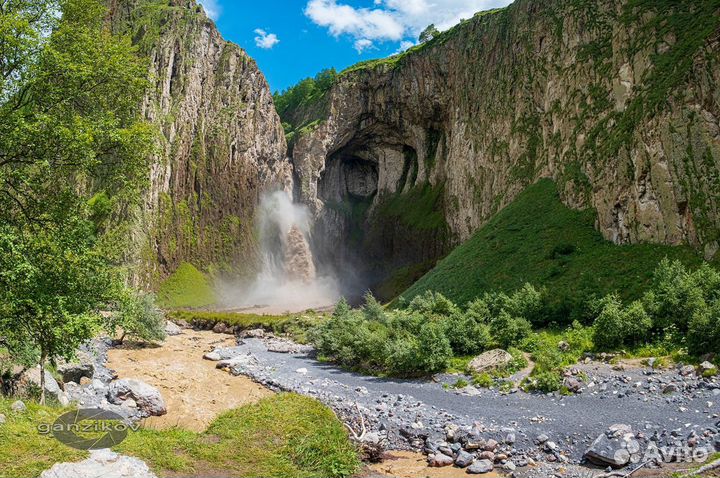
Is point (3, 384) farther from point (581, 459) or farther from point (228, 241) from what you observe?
point (228, 241)

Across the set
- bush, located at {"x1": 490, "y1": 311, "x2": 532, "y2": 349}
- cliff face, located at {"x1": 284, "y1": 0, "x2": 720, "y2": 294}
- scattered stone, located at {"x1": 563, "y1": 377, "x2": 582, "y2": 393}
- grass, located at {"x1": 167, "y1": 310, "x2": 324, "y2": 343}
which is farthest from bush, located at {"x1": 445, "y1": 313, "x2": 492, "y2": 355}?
grass, located at {"x1": 167, "y1": 310, "x2": 324, "y2": 343}

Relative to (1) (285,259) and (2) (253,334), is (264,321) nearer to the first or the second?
(2) (253,334)

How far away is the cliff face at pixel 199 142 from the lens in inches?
2965

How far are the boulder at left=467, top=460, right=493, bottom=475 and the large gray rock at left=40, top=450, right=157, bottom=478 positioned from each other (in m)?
7.86

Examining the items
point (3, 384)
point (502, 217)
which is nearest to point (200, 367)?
point (3, 384)

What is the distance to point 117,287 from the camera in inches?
498

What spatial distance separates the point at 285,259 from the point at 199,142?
27486 mm

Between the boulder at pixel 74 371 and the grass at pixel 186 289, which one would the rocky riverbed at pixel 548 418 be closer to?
the boulder at pixel 74 371

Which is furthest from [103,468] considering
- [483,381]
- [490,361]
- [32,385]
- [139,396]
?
[490,361]

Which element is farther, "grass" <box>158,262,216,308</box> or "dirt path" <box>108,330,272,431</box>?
"grass" <box>158,262,216,308</box>

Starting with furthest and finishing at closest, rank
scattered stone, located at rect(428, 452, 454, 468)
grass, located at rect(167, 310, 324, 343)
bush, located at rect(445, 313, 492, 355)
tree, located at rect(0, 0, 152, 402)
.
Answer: grass, located at rect(167, 310, 324, 343) → bush, located at rect(445, 313, 492, 355) → scattered stone, located at rect(428, 452, 454, 468) → tree, located at rect(0, 0, 152, 402)

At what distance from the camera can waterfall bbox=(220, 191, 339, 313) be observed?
8650 cm

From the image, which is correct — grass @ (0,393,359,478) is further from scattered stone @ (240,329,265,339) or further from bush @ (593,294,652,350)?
scattered stone @ (240,329,265,339)

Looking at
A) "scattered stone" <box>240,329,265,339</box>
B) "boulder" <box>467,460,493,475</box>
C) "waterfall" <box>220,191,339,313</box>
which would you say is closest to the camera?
"boulder" <box>467,460,493,475</box>
